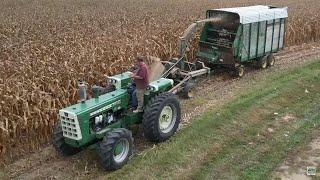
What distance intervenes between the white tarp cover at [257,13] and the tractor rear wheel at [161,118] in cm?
512

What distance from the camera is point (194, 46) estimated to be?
16.4 m

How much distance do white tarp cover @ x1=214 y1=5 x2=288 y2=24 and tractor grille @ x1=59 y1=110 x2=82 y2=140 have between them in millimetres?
7460

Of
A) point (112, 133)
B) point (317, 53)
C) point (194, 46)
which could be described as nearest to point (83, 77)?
point (112, 133)

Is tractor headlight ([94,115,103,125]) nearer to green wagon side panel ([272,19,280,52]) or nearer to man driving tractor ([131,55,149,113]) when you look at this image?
man driving tractor ([131,55,149,113])

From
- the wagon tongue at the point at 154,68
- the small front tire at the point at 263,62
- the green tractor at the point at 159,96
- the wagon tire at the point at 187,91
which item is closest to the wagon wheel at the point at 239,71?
the green tractor at the point at 159,96

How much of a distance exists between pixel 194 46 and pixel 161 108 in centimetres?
722

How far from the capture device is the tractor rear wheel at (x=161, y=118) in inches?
372

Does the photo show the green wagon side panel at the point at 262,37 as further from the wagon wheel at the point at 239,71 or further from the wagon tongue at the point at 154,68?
the wagon tongue at the point at 154,68

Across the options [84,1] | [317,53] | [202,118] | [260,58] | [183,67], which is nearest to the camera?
[202,118]

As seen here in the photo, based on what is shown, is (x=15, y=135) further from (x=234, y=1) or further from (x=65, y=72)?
(x=234, y=1)

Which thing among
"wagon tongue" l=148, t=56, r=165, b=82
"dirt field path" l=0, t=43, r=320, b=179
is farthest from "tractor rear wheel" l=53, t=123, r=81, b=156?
"wagon tongue" l=148, t=56, r=165, b=82

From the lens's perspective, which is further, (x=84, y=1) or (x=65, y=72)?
(x=84, y=1)

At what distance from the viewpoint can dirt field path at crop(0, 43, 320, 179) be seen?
911 centimetres

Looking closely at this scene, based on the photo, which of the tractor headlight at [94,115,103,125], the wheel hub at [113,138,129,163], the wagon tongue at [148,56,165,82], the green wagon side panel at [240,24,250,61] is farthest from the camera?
the green wagon side panel at [240,24,250,61]
